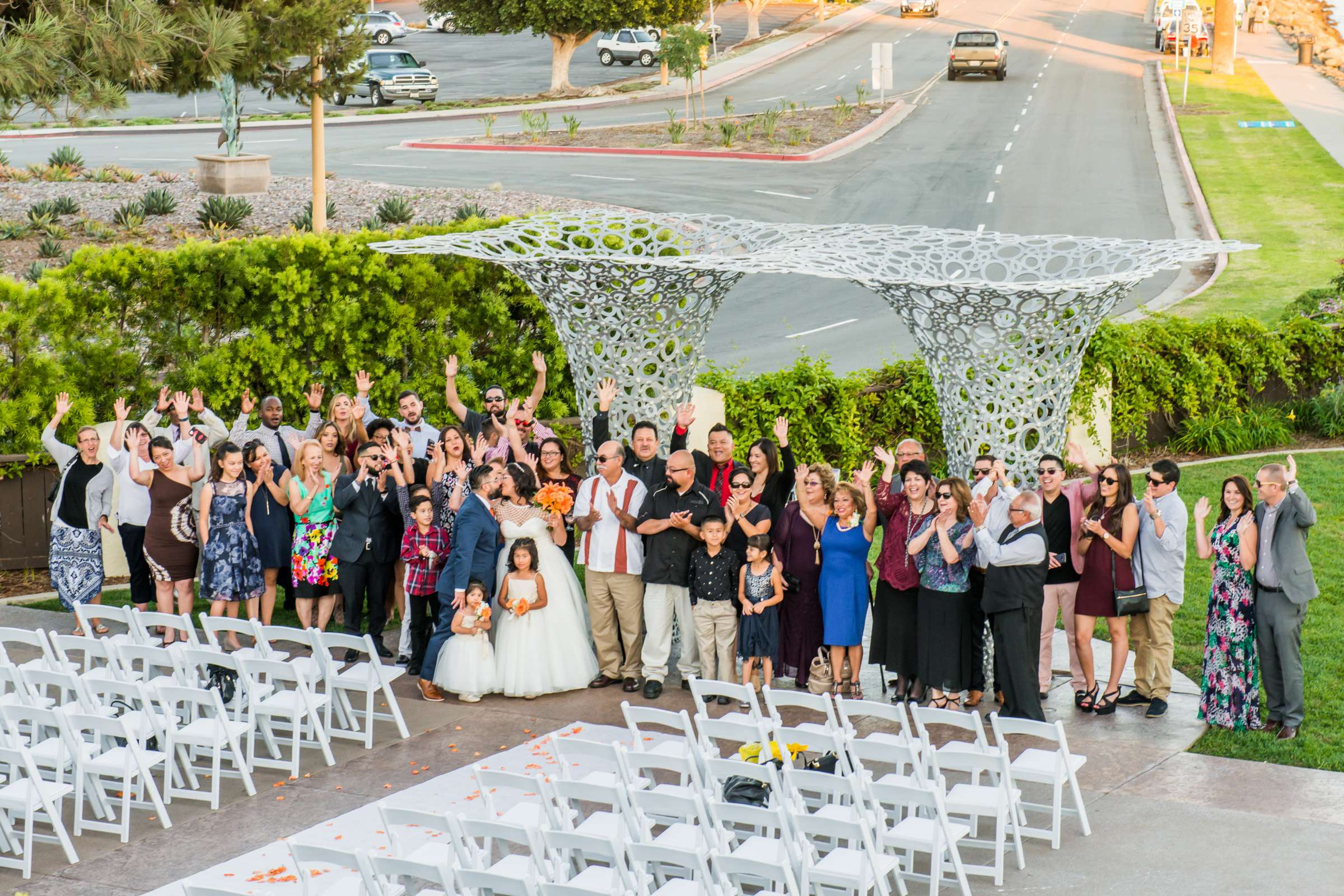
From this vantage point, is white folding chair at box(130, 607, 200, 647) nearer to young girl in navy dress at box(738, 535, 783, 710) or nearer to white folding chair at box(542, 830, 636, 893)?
young girl in navy dress at box(738, 535, 783, 710)

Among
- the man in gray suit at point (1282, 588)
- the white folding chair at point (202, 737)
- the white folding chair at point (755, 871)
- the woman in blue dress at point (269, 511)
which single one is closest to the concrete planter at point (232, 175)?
the woman in blue dress at point (269, 511)

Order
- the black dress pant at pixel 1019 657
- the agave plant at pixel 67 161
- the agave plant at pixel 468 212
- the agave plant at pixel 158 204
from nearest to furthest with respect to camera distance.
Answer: the black dress pant at pixel 1019 657
the agave plant at pixel 468 212
the agave plant at pixel 158 204
the agave plant at pixel 67 161

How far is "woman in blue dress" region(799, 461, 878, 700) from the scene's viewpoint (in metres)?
10.6

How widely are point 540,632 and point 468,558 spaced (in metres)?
0.79

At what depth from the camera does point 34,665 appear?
395 inches

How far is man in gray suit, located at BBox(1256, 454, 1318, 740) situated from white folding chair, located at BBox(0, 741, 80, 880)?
7.57m

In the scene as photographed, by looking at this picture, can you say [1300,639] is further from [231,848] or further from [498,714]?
[231,848]

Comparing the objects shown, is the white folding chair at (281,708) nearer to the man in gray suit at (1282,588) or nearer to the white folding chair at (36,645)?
the white folding chair at (36,645)

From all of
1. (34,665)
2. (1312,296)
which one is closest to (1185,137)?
(1312,296)

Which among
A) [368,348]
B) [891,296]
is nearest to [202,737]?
[891,296]

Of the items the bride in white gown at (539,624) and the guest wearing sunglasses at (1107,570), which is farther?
the bride in white gown at (539,624)

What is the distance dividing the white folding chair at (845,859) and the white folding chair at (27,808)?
4074mm

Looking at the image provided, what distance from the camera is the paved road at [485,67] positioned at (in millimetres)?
48875

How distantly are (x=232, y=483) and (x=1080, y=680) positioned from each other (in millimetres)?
6696
